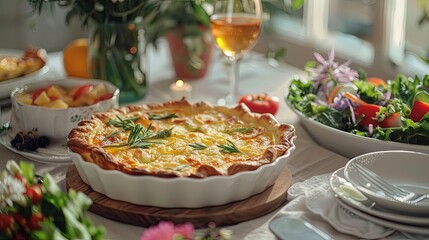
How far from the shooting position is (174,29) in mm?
2244

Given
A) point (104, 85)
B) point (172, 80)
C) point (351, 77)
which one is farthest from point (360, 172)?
point (172, 80)

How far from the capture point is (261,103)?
190cm

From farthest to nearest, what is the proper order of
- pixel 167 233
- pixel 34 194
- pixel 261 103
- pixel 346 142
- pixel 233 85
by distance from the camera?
pixel 233 85, pixel 261 103, pixel 346 142, pixel 34 194, pixel 167 233

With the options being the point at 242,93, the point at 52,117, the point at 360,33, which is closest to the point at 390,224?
the point at 52,117

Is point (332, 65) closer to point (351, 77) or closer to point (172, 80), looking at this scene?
point (351, 77)

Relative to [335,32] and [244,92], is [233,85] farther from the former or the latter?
[335,32]

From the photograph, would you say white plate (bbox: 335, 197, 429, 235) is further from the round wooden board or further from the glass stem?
the glass stem

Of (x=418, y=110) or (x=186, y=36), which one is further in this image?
(x=186, y=36)

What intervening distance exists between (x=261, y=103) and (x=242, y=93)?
0.26 meters

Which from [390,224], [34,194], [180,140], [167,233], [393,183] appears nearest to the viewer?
[167,233]

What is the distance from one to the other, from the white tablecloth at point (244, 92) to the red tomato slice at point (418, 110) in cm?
19

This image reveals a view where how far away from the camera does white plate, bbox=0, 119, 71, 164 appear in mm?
1596

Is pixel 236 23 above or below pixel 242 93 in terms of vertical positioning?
above

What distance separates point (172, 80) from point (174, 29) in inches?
6.5
